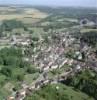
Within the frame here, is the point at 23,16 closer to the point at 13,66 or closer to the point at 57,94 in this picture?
the point at 13,66

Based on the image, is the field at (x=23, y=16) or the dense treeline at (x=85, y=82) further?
the field at (x=23, y=16)

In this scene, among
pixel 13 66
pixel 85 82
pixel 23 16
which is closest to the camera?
pixel 85 82

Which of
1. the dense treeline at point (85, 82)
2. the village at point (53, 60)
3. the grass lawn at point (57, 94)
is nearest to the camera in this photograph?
the grass lawn at point (57, 94)

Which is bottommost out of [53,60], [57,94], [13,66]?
[53,60]

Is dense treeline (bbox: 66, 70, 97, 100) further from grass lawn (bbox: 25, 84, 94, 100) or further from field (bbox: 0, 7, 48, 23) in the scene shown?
field (bbox: 0, 7, 48, 23)

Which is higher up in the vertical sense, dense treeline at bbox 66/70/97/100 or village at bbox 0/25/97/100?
dense treeline at bbox 66/70/97/100

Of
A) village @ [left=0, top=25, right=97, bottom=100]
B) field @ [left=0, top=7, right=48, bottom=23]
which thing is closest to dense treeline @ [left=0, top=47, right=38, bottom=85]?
village @ [left=0, top=25, right=97, bottom=100]

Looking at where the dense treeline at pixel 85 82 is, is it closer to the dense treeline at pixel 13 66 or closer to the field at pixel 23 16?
the dense treeline at pixel 13 66

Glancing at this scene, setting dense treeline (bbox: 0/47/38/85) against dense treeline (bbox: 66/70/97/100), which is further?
dense treeline (bbox: 0/47/38/85)

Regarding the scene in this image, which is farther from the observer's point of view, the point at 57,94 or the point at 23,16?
the point at 23,16

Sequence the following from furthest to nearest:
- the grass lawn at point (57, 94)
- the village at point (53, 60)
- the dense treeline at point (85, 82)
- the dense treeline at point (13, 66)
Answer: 1. the dense treeline at point (13, 66)
2. the village at point (53, 60)
3. the dense treeline at point (85, 82)
4. the grass lawn at point (57, 94)

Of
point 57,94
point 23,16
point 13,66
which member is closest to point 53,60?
point 13,66

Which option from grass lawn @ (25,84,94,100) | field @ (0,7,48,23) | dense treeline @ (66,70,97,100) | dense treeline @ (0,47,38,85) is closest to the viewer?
grass lawn @ (25,84,94,100)

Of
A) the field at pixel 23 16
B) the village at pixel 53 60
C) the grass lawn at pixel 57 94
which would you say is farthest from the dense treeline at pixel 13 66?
the field at pixel 23 16
